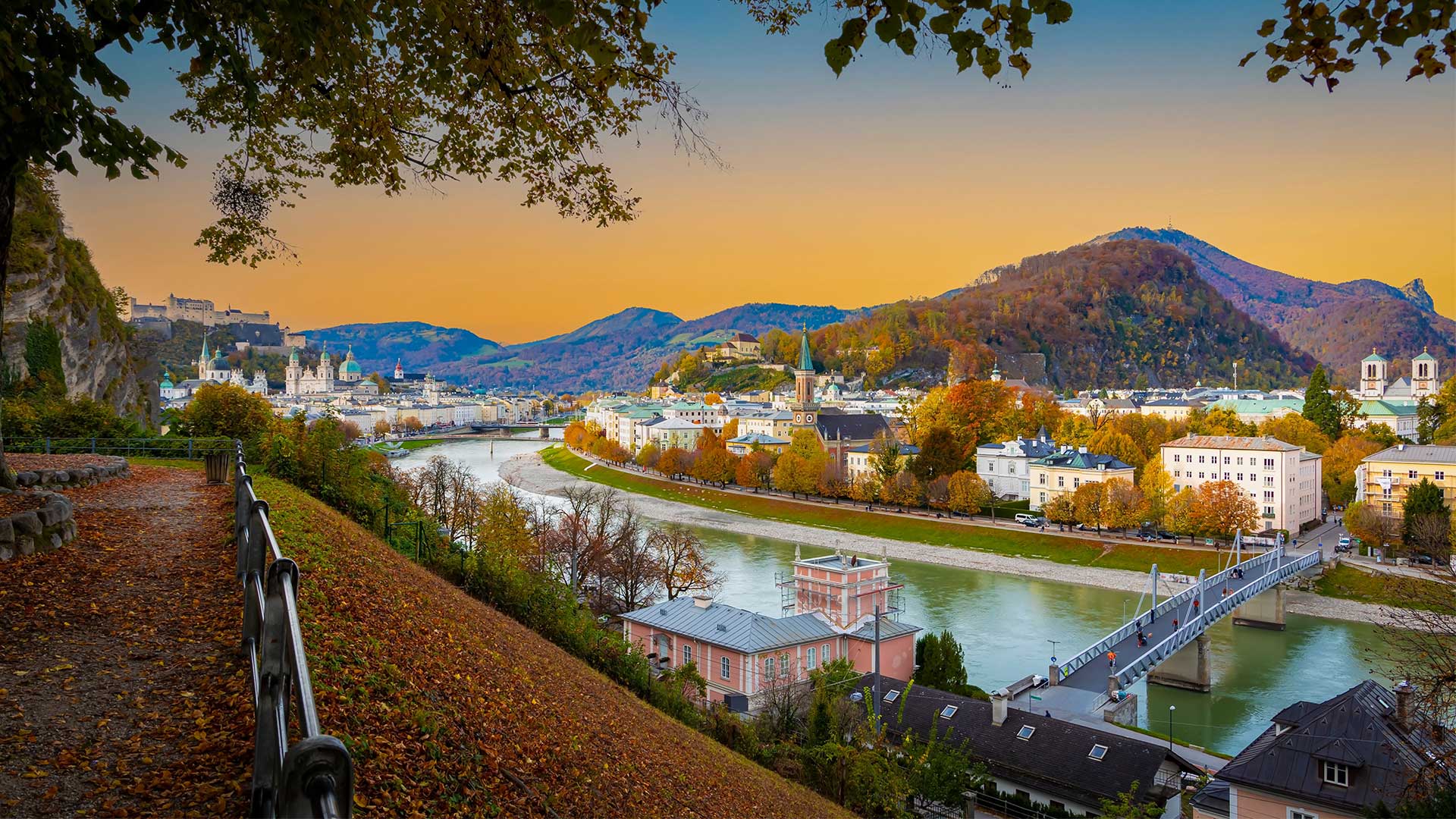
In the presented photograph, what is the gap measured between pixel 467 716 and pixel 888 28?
3404mm

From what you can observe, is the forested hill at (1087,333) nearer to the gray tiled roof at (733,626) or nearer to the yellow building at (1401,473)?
the yellow building at (1401,473)

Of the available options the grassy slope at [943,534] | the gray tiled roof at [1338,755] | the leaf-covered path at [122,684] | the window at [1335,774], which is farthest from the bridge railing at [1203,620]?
the leaf-covered path at [122,684]

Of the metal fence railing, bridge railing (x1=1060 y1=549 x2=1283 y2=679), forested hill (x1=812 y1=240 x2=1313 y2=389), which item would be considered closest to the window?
bridge railing (x1=1060 y1=549 x2=1283 y2=679)

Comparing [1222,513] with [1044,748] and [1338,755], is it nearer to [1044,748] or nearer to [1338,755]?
[1044,748]

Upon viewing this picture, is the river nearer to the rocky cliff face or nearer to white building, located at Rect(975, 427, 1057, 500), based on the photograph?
white building, located at Rect(975, 427, 1057, 500)

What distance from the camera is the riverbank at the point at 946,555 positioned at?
26375mm

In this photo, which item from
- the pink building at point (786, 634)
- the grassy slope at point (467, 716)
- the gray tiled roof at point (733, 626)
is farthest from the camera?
the gray tiled roof at point (733, 626)

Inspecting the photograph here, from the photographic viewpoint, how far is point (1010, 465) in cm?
4384

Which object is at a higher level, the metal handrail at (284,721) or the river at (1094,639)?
the metal handrail at (284,721)

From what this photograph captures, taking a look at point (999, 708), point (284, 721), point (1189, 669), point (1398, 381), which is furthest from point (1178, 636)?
point (1398, 381)

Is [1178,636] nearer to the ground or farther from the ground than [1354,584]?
farther from the ground

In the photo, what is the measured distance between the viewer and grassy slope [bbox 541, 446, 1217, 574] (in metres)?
31.3

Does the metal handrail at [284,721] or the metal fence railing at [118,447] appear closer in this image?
the metal handrail at [284,721]

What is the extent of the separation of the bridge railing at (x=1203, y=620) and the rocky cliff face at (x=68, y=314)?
21.3m
